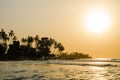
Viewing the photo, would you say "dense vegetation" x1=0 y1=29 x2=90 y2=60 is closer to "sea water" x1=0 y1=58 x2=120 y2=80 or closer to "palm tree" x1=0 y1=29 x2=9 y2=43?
"palm tree" x1=0 y1=29 x2=9 y2=43

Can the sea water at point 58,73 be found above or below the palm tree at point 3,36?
below

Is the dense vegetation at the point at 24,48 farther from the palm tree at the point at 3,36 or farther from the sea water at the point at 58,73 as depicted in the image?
the sea water at the point at 58,73

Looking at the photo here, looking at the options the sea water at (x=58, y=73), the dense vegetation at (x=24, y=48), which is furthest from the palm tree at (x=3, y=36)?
the sea water at (x=58, y=73)

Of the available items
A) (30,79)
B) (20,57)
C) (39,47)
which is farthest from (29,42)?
(30,79)

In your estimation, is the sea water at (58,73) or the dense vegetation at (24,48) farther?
the dense vegetation at (24,48)

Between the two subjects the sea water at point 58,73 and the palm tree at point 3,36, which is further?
the palm tree at point 3,36

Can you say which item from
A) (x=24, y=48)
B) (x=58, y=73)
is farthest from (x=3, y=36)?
(x=58, y=73)

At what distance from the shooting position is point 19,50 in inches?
6841

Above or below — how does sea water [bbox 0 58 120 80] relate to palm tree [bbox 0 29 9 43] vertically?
below

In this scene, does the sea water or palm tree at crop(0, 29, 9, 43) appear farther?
palm tree at crop(0, 29, 9, 43)

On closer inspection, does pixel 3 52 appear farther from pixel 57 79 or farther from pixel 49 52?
pixel 57 79

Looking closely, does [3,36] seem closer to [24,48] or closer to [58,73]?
[24,48]

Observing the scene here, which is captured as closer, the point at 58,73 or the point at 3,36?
the point at 58,73

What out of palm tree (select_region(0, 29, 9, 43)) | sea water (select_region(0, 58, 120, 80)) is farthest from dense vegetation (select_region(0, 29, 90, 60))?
sea water (select_region(0, 58, 120, 80))
